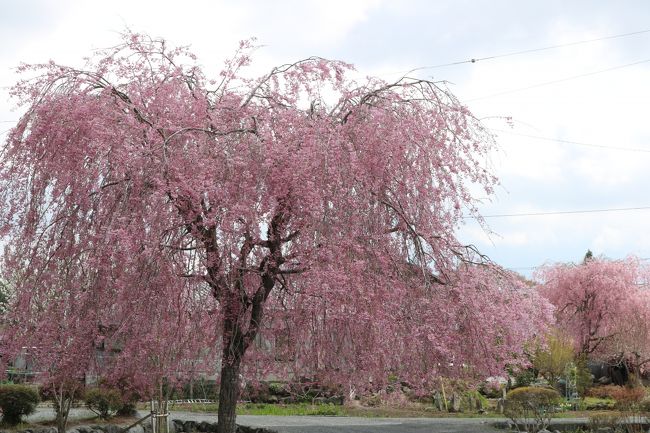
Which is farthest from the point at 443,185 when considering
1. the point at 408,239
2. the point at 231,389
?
the point at 231,389

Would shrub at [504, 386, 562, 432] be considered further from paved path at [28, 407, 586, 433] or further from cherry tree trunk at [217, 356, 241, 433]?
cherry tree trunk at [217, 356, 241, 433]

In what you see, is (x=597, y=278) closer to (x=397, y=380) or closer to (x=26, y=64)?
(x=397, y=380)

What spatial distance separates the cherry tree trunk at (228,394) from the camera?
1058cm

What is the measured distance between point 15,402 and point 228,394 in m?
7.19

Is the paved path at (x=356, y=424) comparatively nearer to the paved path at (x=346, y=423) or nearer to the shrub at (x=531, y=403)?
the paved path at (x=346, y=423)

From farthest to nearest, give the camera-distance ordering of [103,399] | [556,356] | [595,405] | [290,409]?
[556,356] → [595,405] → [290,409] → [103,399]

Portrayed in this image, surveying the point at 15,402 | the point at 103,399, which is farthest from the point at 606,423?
the point at 15,402

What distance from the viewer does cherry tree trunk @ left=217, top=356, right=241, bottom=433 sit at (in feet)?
34.7

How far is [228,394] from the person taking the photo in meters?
10.6

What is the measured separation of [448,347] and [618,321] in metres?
18.9

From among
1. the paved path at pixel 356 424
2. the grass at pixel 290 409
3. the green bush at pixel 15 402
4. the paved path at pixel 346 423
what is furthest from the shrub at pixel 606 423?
the green bush at pixel 15 402

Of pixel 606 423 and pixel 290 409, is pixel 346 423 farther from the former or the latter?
pixel 606 423

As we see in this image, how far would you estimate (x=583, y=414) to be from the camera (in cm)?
2220

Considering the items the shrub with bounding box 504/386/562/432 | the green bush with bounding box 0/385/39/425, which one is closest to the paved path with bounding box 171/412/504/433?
the shrub with bounding box 504/386/562/432
